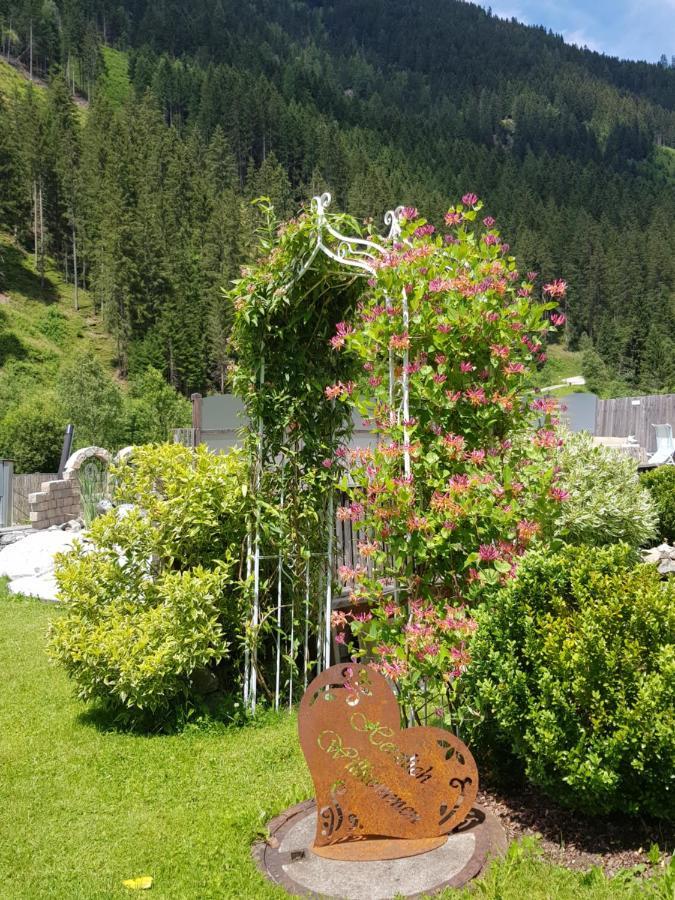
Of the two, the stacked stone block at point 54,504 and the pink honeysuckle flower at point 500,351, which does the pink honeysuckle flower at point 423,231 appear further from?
the stacked stone block at point 54,504

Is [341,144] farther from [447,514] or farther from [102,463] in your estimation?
[447,514]

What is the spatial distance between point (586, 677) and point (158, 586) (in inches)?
112

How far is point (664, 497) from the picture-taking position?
957 cm

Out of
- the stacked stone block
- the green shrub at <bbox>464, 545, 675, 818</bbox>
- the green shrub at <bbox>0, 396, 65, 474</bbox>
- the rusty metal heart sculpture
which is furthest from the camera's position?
the green shrub at <bbox>0, 396, 65, 474</bbox>

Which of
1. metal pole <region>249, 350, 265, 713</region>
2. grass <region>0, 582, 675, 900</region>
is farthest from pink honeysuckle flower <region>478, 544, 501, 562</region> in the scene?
metal pole <region>249, 350, 265, 713</region>

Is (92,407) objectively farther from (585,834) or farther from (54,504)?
(585,834)

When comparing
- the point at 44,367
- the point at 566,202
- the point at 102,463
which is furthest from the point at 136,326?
the point at 566,202

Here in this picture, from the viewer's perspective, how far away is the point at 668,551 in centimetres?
895

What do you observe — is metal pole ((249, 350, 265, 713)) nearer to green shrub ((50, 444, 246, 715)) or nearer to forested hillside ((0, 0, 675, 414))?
green shrub ((50, 444, 246, 715))

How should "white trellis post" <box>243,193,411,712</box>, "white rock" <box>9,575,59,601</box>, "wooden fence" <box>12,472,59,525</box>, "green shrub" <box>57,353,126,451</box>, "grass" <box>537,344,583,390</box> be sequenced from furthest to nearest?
"grass" <box>537,344,583,390</box>
"green shrub" <box>57,353,126,451</box>
"wooden fence" <box>12,472,59,525</box>
"white rock" <box>9,575,59,601</box>
"white trellis post" <box>243,193,411,712</box>

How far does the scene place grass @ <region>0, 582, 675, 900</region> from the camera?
2824 millimetres

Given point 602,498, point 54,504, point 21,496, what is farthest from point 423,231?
point 21,496

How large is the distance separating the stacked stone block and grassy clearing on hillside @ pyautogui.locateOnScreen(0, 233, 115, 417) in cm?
2378

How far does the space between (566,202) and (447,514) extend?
10366 cm
